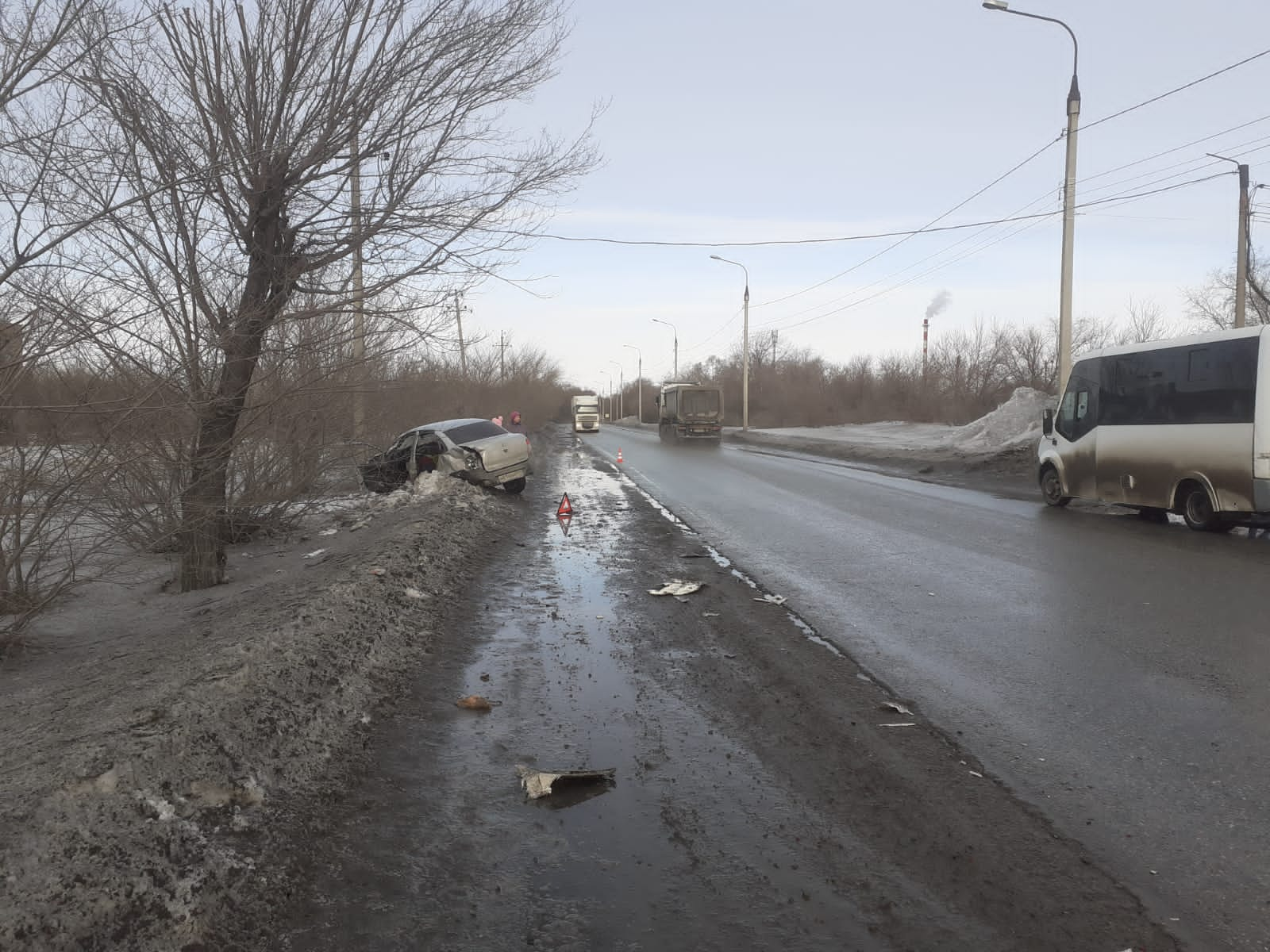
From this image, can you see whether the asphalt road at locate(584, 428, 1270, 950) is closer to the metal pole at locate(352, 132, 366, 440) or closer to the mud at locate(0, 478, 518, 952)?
the mud at locate(0, 478, 518, 952)

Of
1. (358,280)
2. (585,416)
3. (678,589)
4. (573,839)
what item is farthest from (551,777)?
(585,416)

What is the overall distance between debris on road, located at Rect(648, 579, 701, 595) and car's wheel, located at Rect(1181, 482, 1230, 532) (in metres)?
7.57

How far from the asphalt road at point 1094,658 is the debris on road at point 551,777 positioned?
1814mm

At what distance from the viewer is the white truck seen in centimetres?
7225

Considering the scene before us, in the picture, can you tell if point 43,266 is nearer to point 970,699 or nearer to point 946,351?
point 970,699

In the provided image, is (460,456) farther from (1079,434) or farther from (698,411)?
(698,411)

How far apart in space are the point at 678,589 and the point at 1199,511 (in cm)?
799

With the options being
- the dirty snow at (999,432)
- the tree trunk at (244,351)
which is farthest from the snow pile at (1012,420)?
the tree trunk at (244,351)

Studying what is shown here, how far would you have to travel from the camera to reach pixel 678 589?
845cm

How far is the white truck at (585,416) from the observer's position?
72.2m

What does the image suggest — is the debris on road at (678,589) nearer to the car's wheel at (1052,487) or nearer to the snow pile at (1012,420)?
the car's wheel at (1052,487)

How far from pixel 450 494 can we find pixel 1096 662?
11.4 metres

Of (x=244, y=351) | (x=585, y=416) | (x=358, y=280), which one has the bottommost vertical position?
(x=585, y=416)

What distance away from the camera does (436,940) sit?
9.18ft
